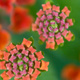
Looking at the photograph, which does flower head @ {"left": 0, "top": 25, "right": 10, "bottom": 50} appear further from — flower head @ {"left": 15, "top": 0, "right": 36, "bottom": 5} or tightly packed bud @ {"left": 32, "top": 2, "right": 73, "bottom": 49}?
tightly packed bud @ {"left": 32, "top": 2, "right": 73, "bottom": 49}

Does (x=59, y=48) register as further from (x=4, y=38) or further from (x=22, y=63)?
(x=22, y=63)

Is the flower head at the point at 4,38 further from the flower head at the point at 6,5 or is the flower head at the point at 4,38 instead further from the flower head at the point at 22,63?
the flower head at the point at 22,63

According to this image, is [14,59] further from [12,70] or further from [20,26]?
[20,26]

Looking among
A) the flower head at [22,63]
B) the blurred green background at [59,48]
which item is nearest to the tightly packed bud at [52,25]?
the flower head at [22,63]

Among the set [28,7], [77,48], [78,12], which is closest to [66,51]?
[77,48]

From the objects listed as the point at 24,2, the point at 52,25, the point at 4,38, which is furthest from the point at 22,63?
the point at 24,2

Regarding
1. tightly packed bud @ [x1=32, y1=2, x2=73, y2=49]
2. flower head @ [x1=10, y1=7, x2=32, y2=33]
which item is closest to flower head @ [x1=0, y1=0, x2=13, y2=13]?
flower head @ [x1=10, y1=7, x2=32, y2=33]
